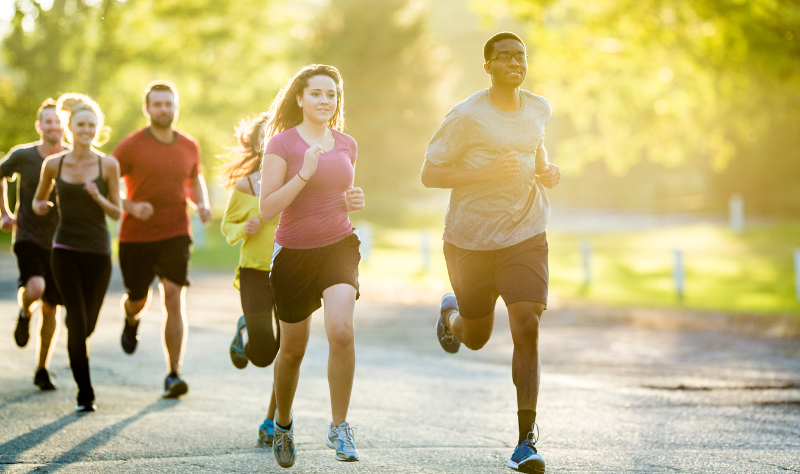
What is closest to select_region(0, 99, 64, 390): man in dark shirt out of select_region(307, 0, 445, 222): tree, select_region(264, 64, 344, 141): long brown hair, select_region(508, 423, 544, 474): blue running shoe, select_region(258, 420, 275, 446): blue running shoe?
select_region(258, 420, 275, 446): blue running shoe

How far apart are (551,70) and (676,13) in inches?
146

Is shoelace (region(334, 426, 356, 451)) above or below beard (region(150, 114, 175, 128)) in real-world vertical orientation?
below

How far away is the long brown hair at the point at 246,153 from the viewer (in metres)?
5.82

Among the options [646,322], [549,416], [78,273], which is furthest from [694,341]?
[78,273]

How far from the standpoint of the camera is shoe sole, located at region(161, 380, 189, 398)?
270 inches

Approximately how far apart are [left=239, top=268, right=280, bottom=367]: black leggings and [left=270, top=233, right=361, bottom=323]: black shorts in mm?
899

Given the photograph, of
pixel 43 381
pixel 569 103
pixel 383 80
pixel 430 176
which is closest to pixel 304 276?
pixel 430 176

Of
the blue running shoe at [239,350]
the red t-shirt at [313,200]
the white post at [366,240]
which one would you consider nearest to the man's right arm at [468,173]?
the red t-shirt at [313,200]

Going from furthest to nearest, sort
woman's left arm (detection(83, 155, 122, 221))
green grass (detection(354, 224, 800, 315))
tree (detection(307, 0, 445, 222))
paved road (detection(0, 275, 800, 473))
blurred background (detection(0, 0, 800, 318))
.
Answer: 1. tree (detection(307, 0, 445, 222))
2. blurred background (detection(0, 0, 800, 318))
3. green grass (detection(354, 224, 800, 315))
4. woman's left arm (detection(83, 155, 122, 221))
5. paved road (detection(0, 275, 800, 473))

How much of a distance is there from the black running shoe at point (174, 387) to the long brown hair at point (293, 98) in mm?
2715

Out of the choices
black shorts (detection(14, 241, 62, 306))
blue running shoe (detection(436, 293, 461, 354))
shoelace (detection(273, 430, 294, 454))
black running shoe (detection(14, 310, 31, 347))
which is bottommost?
shoelace (detection(273, 430, 294, 454))

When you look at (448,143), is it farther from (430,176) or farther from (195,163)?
(195,163)

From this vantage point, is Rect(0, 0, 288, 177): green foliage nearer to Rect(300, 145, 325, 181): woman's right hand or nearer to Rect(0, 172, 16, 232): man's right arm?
Rect(0, 172, 16, 232): man's right arm

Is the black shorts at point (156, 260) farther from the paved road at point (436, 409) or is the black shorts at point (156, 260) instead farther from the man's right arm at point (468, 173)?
the man's right arm at point (468, 173)
